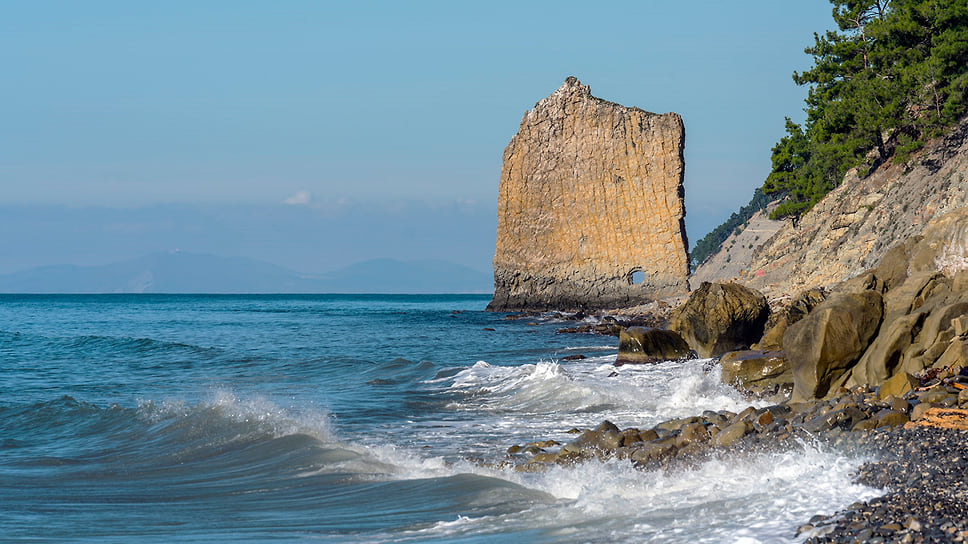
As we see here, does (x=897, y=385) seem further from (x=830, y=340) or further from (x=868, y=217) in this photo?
(x=868, y=217)

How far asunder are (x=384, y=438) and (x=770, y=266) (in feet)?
86.1

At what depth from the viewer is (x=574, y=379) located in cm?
1839

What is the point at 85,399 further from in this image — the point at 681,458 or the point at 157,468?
the point at 681,458

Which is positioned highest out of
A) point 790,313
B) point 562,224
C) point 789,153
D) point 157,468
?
point 789,153

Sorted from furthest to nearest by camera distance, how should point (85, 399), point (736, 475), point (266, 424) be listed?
point (85, 399) < point (266, 424) < point (736, 475)

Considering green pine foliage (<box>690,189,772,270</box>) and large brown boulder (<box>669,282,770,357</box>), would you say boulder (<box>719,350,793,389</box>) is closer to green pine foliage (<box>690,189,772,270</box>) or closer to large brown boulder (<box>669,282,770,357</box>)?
large brown boulder (<box>669,282,770,357</box>)

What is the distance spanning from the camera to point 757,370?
49.4ft

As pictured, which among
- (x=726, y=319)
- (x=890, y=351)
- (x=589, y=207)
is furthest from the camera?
(x=589, y=207)

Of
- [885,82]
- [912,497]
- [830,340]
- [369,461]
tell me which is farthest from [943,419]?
[885,82]

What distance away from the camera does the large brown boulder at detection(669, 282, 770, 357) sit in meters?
20.6

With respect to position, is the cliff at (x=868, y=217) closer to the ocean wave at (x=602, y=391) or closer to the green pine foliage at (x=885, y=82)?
the green pine foliage at (x=885, y=82)

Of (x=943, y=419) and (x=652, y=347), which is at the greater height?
(x=943, y=419)

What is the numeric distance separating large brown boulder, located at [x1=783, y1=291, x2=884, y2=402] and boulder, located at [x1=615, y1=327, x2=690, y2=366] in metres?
8.05

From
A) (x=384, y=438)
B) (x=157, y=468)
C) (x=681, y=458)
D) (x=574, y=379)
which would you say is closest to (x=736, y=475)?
(x=681, y=458)
